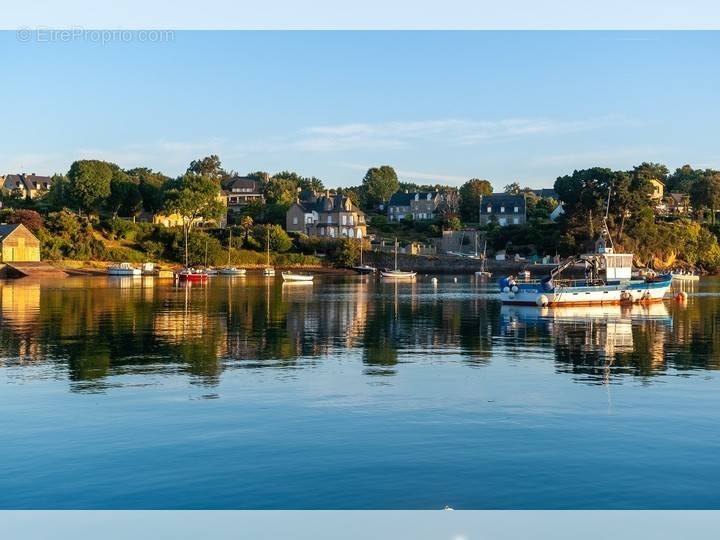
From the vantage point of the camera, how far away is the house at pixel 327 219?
133 m

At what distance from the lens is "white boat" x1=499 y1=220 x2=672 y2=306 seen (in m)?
51.6

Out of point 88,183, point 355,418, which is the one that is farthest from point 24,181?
Result: point 355,418

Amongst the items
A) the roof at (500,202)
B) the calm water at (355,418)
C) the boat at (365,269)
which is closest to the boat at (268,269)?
the boat at (365,269)

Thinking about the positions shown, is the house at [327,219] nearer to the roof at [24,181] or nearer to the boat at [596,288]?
the roof at [24,181]

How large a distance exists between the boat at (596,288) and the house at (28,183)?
12032cm

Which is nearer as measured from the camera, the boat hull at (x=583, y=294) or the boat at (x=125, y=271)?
the boat hull at (x=583, y=294)

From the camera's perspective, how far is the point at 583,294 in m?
51.8

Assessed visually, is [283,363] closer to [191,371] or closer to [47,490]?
[191,371]

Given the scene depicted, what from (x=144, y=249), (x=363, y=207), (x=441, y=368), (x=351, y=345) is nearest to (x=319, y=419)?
(x=441, y=368)

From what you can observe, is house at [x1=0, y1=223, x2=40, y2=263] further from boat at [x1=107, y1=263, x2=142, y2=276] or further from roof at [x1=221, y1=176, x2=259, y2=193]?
roof at [x1=221, y1=176, x2=259, y2=193]

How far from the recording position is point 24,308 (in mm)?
46188

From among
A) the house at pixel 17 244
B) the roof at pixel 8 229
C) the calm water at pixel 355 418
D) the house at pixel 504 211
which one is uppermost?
the house at pixel 504 211

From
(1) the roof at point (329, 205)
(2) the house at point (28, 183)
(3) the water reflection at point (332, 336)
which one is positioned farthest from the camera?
(2) the house at point (28, 183)

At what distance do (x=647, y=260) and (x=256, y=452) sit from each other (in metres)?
109
